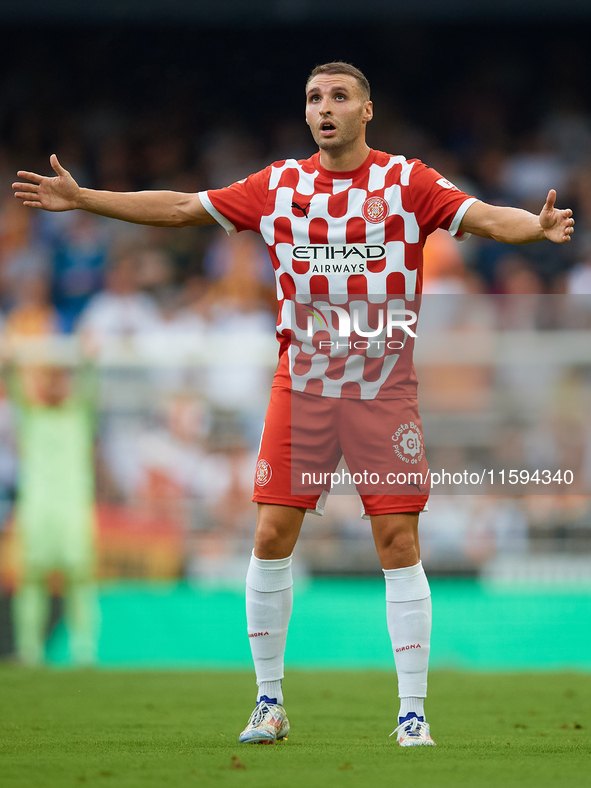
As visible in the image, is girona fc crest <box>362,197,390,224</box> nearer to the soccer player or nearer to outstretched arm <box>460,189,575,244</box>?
the soccer player

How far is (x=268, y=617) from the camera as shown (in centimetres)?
404

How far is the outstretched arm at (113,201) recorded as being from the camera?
Answer: 4.10 m

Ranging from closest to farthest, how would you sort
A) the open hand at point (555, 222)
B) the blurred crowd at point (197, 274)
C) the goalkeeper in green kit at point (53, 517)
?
the open hand at point (555, 222) → the goalkeeper in green kit at point (53, 517) → the blurred crowd at point (197, 274)

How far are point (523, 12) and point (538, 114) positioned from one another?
1158 mm

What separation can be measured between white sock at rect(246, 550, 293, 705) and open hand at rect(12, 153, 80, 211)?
1.47 metres

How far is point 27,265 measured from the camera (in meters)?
11.5

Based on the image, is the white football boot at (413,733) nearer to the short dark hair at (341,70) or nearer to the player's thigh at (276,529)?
the player's thigh at (276,529)

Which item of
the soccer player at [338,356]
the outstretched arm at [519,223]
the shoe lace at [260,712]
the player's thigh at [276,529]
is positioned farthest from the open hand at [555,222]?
the shoe lace at [260,712]

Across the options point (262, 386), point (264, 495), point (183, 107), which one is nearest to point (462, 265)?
point (262, 386)

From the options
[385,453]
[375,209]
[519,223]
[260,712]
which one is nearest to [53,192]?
[375,209]

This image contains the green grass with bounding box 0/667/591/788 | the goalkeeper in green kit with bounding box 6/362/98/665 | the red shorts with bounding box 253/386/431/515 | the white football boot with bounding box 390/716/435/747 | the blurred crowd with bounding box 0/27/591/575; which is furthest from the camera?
the blurred crowd with bounding box 0/27/591/575

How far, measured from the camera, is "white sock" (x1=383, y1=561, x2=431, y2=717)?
12.8ft

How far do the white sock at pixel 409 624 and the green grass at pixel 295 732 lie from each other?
24 cm

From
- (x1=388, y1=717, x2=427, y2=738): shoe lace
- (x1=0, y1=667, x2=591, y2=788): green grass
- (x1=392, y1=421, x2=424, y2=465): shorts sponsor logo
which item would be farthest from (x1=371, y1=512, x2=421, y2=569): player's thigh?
(x1=0, y1=667, x2=591, y2=788): green grass
